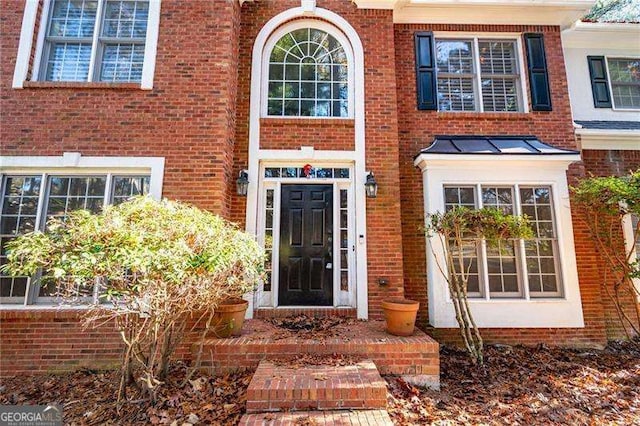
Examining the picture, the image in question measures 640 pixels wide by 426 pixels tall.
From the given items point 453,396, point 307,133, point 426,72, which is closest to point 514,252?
point 453,396

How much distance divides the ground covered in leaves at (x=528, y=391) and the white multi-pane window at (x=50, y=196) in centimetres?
473

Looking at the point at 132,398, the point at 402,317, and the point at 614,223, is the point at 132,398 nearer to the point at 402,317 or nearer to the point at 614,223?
the point at 402,317

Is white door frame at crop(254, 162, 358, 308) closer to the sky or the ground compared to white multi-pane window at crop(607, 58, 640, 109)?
closer to the ground

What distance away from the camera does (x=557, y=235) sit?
5547 mm

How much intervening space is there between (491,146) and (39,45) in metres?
7.87

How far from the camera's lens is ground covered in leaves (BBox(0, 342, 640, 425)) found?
3248mm

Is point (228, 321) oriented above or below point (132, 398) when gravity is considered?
above

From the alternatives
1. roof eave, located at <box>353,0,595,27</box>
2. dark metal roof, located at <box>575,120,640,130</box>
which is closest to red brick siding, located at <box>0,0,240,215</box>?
roof eave, located at <box>353,0,595,27</box>

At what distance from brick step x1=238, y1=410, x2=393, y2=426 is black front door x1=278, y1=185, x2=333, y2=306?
7.97ft

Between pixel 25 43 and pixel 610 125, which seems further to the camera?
pixel 610 125

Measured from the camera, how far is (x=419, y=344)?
3977 millimetres

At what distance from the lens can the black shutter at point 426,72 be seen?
244 inches

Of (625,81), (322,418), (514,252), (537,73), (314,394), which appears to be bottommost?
(322,418)

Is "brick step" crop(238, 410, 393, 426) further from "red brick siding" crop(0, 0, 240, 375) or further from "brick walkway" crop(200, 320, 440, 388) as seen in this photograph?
"red brick siding" crop(0, 0, 240, 375)
